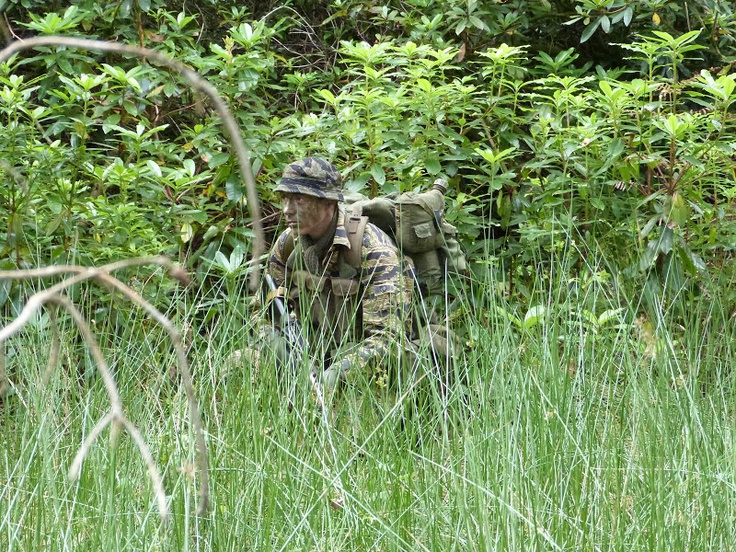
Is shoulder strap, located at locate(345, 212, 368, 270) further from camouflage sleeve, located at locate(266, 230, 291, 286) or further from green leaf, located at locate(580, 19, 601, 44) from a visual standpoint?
green leaf, located at locate(580, 19, 601, 44)

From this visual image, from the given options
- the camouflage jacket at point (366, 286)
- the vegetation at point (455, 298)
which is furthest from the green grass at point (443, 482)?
the camouflage jacket at point (366, 286)

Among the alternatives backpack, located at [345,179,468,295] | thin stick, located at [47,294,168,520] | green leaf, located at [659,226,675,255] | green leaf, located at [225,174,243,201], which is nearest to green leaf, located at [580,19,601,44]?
green leaf, located at [659,226,675,255]

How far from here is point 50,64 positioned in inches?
214

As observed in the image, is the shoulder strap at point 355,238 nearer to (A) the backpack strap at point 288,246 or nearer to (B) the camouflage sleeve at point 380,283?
(B) the camouflage sleeve at point 380,283

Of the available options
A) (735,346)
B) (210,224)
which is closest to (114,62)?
(210,224)

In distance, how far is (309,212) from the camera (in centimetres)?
418

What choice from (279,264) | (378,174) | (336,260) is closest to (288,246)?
(279,264)

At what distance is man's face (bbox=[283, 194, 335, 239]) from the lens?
417 centimetres

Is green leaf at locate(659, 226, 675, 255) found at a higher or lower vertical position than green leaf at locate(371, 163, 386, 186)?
lower

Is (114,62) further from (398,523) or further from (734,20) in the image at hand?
(398,523)

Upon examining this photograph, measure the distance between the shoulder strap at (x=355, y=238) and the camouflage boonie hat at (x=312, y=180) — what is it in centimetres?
12

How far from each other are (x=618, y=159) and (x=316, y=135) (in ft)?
5.00

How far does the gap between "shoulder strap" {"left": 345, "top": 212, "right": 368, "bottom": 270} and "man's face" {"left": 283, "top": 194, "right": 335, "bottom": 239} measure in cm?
10

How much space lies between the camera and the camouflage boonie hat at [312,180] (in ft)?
13.5
